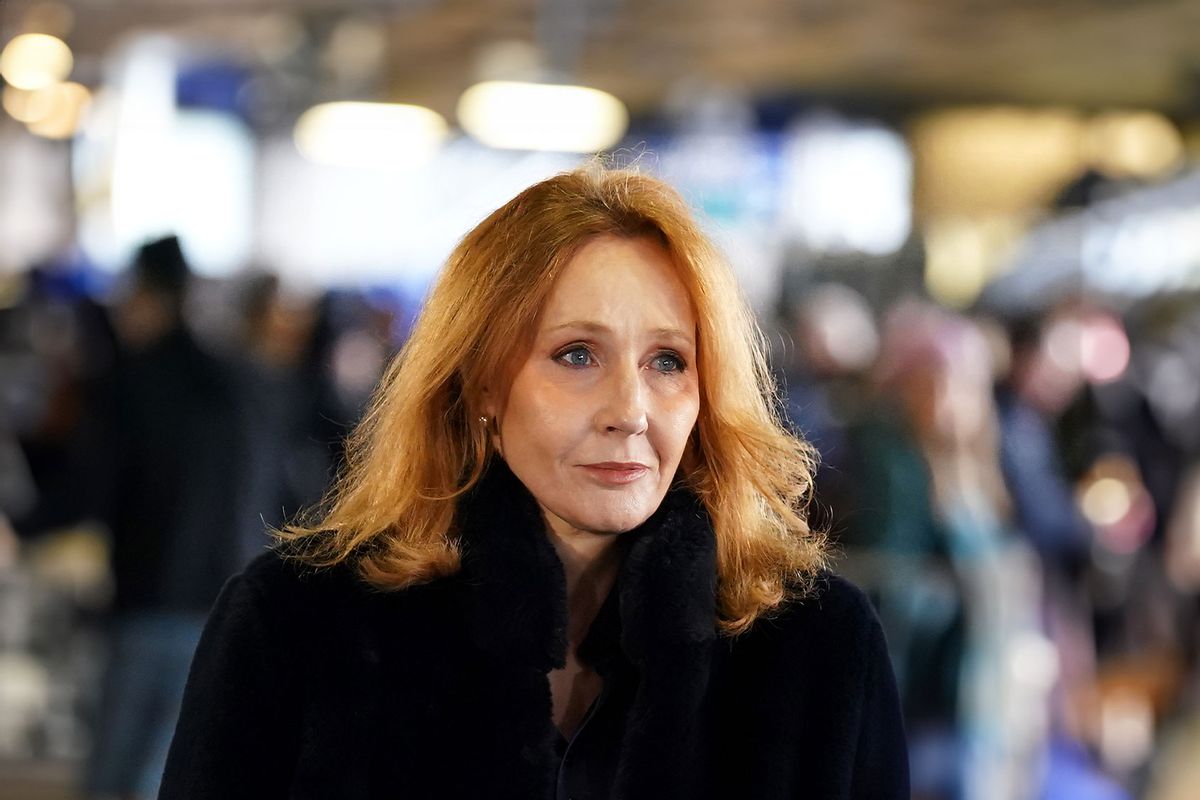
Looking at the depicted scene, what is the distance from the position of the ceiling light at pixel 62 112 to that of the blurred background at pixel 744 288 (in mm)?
41

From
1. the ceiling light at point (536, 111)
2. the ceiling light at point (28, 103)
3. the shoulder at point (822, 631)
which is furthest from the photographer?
the ceiling light at point (536, 111)

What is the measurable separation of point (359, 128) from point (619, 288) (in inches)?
365

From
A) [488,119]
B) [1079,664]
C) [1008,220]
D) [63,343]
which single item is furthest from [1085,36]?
[63,343]

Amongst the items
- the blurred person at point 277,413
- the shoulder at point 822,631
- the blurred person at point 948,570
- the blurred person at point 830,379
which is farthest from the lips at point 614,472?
the blurred person at point 948,570

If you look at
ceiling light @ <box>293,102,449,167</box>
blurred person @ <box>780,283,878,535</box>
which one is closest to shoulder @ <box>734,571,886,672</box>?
blurred person @ <box>780,283,878,535</box>

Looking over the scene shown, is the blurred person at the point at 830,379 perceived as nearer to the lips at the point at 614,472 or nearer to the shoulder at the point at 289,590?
the lips at the point at 614,472

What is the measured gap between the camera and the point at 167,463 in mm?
4766

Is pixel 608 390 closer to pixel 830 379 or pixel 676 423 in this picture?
pixel 676 423

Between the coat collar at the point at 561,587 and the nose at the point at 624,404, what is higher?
the nose at the point at 624,404

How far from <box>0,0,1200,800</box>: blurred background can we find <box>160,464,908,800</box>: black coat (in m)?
0.53

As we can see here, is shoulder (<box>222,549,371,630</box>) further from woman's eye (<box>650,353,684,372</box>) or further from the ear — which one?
woman's eye (<box>650,353,684,372</box>)

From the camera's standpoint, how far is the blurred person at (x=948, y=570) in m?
4.71

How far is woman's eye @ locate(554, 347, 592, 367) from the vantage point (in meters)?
1.93

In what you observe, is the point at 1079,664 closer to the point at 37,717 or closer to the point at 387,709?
the point at 37,717
